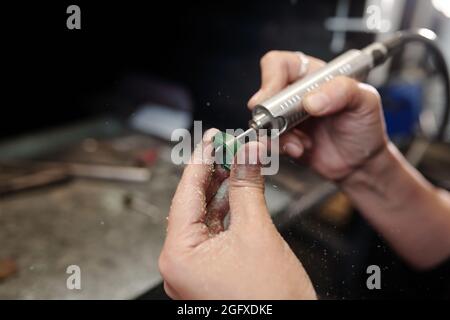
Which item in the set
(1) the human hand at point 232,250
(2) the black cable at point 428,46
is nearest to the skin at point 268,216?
(1) the human hand at point 232,250

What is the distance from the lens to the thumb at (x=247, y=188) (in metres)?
0.64

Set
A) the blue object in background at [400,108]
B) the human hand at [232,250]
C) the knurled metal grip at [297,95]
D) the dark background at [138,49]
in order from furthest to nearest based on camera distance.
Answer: the blue object in background at [400,108]
the dark background at [138,49]
the knurled metal grip at [297,95]
the human hand at [232,250]

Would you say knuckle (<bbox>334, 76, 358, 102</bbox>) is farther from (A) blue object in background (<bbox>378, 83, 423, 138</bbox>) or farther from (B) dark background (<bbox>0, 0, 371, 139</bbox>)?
(A) blue object in background (<bbox>378, 83, 423, 138</bbox>)

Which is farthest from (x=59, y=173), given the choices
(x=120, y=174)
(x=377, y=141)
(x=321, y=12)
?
(x=321, y=12)

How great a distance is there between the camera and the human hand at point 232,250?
0.61m

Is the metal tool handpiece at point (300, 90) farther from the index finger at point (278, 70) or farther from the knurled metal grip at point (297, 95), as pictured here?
the index finger at point (278, 70)

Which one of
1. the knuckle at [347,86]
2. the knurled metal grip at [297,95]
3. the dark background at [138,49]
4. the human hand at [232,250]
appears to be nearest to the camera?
the human hand at [232,250]

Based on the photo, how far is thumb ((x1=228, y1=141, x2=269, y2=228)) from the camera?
64 centimetres

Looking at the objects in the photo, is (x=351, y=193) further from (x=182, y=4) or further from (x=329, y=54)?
(x=182, y=4)

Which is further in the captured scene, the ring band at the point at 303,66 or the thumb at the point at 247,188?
the ring band at the point at 303,66

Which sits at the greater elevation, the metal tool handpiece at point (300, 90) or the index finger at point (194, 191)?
the metal tool handpiece at point (300, 90)

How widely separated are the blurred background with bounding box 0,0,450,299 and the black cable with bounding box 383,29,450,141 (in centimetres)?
3

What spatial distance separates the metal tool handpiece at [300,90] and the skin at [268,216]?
0.08ft

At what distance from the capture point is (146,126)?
6.35ft
